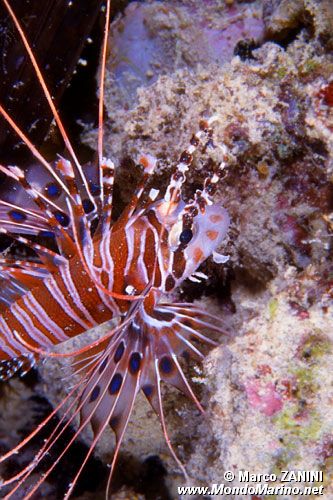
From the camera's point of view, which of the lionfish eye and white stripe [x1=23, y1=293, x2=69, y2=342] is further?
white stripe [x1=23, y1=293, x2=69, y2=342]

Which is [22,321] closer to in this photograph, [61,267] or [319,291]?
[61,267]

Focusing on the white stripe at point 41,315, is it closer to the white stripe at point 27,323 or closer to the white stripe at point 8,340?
the white stripe at point 27,323

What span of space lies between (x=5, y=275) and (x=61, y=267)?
56 centimetres

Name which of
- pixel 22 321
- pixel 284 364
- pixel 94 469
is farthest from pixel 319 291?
pixel 94 469

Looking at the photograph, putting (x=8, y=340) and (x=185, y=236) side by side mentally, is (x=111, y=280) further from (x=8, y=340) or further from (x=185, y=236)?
(x=8, y=340)

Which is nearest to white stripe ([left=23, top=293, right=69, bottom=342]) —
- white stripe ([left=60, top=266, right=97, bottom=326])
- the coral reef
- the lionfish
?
Result: the lionfish

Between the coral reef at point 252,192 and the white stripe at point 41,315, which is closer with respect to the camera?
the coral reef at point 252,192

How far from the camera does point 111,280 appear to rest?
3139 mm

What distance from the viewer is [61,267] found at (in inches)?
126

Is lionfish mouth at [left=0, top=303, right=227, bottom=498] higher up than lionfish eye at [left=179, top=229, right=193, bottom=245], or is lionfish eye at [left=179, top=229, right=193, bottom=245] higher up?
lionfish eye at [left=179, top=229, right=193, bottom=245]

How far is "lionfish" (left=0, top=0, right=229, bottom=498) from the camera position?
3025 mm

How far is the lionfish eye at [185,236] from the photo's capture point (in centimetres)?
304

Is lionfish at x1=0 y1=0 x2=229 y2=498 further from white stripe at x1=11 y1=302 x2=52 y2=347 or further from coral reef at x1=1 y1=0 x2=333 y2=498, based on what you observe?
coral reef at x1=1 y1=0 x2=333 y2=498

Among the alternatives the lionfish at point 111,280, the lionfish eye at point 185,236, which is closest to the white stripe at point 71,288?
the lionfish at point 111,280
